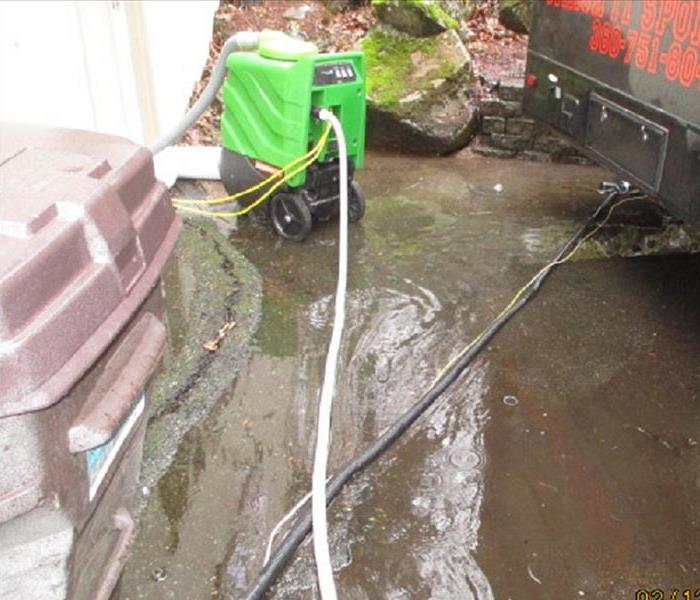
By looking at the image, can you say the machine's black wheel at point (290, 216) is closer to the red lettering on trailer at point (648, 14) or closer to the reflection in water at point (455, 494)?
the reflection in water at point (455, 494)

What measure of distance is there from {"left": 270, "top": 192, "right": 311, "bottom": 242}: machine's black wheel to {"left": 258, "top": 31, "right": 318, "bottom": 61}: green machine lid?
0.74 metres

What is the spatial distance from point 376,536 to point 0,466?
132 centimetres

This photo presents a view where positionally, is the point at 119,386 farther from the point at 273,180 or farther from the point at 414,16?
the point at 414,16

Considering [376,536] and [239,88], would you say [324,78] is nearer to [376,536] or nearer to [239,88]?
[239,88]

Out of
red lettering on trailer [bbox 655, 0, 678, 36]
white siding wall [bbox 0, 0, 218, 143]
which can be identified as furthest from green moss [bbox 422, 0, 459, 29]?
red lettering on trailer [bbox 655, 0, 678, 36]

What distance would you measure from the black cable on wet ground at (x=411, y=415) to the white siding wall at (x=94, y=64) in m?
2.53

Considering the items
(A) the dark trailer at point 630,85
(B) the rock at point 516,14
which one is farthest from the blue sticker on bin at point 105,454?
(B) the rock at point 516,14

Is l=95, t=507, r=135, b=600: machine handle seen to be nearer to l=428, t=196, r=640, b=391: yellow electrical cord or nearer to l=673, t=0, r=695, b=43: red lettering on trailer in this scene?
l=428, t=196, r=640, b=391: yellow electrical cord

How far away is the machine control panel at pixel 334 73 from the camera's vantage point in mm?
3662

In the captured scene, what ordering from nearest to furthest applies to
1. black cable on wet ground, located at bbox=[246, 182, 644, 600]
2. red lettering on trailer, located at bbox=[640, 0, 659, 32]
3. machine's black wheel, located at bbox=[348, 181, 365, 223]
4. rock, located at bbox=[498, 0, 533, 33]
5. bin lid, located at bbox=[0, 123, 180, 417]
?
bin lid, located at bbox=[0, 123, 180, 417]
black cable on wet ground, located at bbox=[246, 182, 644, 600]
red lettering on trailer, located at bbox=[640, 0, 659, 32]
machine's black wheel, located at bbox=[348, 181, 365, 223]
rock, located at bbox=[498, 0, 533, 33]

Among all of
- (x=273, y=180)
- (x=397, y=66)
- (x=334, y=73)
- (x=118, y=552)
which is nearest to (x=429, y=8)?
(x=397, y=66)

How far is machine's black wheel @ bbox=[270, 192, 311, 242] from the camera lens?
400 cm

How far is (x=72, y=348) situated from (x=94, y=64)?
139 inches

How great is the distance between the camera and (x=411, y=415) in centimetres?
262
